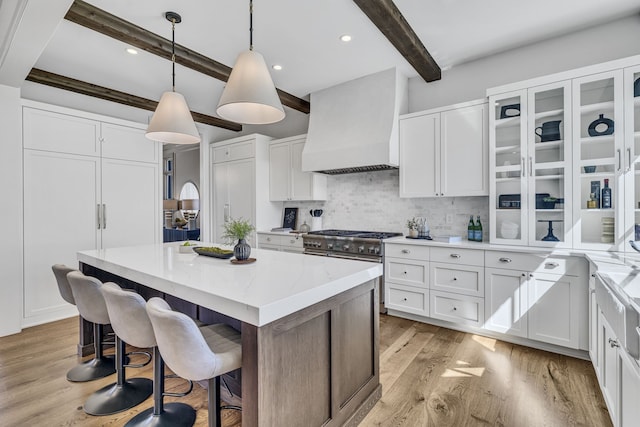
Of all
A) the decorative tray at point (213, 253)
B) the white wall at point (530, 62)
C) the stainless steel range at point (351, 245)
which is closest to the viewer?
the decorative tray at point (213, 253)

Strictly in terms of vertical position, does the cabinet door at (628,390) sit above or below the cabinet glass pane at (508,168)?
below

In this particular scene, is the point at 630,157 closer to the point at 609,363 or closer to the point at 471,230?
the point at 471,230

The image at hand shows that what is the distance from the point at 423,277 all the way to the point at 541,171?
1461mm

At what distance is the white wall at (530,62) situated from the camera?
2.85 meters

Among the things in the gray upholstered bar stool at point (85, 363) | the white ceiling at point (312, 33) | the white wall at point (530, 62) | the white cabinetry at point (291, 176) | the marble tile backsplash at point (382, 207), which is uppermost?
the white ceiling at point (312, 33)

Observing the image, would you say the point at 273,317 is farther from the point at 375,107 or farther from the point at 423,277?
the point at 375,107

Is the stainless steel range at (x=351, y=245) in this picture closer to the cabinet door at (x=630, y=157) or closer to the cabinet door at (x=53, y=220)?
the cabinet door at (x=630, y=157)

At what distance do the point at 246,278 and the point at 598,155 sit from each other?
3.00 metres

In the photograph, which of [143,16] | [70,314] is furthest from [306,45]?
[70,314]

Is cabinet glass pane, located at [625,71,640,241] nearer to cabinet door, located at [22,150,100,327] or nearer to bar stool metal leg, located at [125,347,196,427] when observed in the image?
bar stool metal leg, located at [125,347,196,427]

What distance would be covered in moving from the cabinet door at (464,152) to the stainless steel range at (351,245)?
921mm

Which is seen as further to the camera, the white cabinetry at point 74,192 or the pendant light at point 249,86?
the white cabinetry at point 74,192

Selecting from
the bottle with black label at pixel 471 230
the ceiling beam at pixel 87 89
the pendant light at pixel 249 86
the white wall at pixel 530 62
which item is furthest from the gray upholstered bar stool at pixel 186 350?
the ceiling beam at pixel 87 89

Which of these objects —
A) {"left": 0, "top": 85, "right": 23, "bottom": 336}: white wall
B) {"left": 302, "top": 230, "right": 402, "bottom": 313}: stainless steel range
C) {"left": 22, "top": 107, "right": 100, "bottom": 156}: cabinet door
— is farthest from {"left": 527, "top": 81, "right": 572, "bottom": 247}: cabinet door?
{"left": 0, "top": 85, "right": 23, "bottom": 336}: white wall
